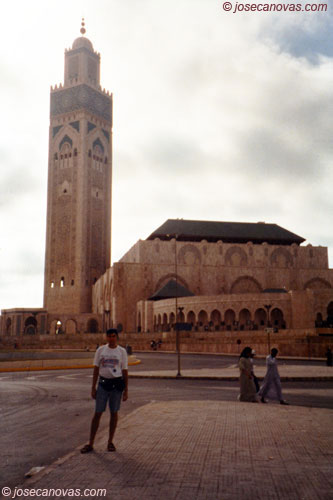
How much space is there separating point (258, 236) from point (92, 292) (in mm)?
28719

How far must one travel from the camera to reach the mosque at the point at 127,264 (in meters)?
54.5

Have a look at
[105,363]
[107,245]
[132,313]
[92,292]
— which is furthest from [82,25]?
[105,363]

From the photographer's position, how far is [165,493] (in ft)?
13.5

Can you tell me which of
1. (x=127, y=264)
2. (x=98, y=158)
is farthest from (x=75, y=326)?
(x=98, y=158)

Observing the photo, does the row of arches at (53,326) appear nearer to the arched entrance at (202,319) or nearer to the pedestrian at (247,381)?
the arched entrance at (202,319)

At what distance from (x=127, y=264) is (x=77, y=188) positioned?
68.5 ft

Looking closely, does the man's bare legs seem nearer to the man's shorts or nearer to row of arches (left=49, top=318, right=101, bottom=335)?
the man's shorts

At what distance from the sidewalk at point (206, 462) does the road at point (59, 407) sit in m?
0.61

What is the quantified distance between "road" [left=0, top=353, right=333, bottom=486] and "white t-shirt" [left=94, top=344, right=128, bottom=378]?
1204 mm

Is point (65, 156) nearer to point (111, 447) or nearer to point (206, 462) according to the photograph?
point (111, 447)

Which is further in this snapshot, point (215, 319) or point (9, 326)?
point (9, 326)

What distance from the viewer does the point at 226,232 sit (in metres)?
76.8
